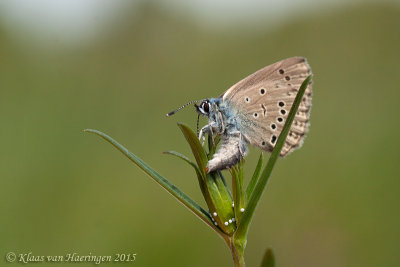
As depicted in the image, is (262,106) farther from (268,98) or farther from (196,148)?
(196,148)

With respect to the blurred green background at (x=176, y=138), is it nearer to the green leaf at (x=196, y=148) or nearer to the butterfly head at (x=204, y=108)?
the butterfly head at (x=204, y=108)

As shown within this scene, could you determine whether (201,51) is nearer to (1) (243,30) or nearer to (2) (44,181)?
(1) (243,30)

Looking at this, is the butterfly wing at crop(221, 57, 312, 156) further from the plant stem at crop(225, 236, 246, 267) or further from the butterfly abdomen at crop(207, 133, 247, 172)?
the plant stem at crop(225, 236, 246, 267)

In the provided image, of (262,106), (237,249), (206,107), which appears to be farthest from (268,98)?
(237,249)

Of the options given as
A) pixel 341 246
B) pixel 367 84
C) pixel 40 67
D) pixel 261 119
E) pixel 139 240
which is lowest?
pixel 341 246

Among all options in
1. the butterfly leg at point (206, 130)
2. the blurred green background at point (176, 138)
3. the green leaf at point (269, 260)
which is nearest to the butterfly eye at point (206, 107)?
the butterfly leg at point (206, 130)

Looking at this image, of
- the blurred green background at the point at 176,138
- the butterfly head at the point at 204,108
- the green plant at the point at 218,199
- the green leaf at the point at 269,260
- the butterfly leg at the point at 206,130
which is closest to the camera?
the green leaf at the point at 269,260

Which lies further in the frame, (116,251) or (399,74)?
(399,74)

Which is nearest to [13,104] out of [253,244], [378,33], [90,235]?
[90,235]
